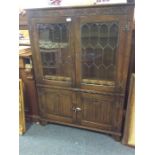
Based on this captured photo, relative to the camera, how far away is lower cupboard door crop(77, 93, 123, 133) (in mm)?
1755

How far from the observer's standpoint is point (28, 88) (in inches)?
A: 81.0

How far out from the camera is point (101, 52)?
1.65 meters

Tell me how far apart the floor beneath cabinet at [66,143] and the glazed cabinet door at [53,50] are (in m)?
0.63

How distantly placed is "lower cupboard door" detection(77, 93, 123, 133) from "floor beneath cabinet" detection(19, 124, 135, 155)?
0.14 meters

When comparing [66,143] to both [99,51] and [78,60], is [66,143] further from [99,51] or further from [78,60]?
[99,51]

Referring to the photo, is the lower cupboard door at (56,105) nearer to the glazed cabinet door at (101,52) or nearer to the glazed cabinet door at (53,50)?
the glazed cabinet door at (53,50)

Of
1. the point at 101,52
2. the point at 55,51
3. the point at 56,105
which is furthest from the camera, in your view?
the point at 56,105

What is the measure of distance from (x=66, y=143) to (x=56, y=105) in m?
0.44

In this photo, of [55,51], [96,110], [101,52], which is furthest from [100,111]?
[55,51]

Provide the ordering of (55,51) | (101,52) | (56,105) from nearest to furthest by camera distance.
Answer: (101,52) < (55,51) < (56,105)

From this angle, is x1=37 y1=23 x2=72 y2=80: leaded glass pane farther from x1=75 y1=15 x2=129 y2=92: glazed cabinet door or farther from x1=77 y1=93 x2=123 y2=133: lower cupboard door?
x1=77 y1=93 x2=123 y2=133: lower cupboard door
